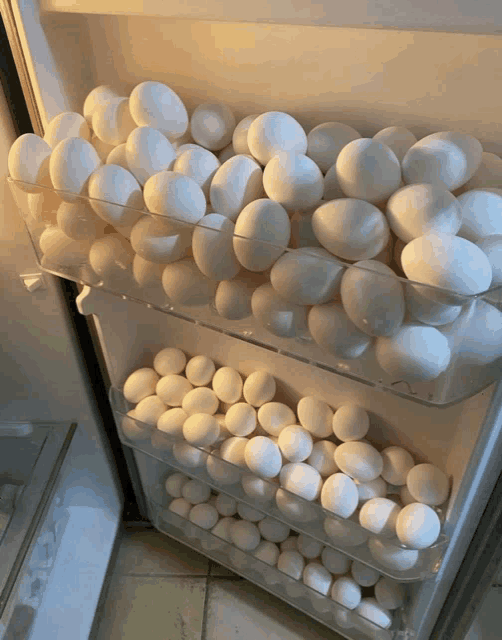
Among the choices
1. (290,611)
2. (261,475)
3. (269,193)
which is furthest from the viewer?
(290,611)

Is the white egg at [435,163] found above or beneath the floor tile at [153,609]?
above

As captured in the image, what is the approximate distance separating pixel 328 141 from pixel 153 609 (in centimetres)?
108

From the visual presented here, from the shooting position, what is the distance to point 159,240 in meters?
0.64

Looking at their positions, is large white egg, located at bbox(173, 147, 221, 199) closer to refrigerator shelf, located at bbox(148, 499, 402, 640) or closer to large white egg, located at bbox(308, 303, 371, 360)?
large white egg, located at bbox(308, 303, 371, 360)

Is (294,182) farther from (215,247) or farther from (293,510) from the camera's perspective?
(293,510)

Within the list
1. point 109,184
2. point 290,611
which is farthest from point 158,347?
point 290,611

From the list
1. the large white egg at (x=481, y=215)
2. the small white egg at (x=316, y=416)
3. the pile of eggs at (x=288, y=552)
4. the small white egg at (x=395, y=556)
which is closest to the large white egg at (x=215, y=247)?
the large white egg at (x=481, y=215)

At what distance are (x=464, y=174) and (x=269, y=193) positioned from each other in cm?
20

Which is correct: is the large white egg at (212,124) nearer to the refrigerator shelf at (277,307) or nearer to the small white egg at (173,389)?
the refrigerator shelf at (277,307)

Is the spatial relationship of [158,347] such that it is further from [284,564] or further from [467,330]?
[467,330]

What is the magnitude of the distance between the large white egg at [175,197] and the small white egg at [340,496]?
471 millimetres

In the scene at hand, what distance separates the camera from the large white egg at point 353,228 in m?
0.53

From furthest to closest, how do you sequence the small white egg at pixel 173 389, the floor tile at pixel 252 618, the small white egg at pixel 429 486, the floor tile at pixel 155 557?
the floor tile at pixel 155 557 < the floor tile at pixel 252 618 < the small white egg at pixel 173 389 < the small white egg at pixel 429 486

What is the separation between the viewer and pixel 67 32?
2.45ft
